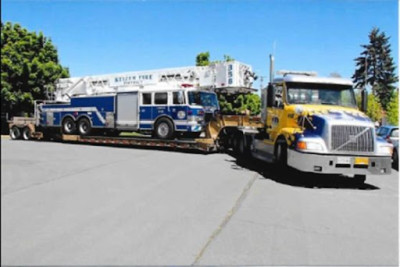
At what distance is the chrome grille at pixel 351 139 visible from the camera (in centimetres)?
868

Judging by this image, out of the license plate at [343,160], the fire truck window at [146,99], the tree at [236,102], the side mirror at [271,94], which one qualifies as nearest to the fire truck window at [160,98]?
the fire truck window at [146,99]

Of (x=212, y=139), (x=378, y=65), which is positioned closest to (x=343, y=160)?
(x=212, y=139)

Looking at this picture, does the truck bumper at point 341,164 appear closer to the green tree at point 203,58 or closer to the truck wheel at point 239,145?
the truck wheel at point 239,145

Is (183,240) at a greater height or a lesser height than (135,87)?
lesser

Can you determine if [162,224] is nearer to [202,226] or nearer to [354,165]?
[202,226]

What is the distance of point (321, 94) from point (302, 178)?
7.47 ft

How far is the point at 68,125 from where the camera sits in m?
18.8

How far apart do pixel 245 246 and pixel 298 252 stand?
59 centimetres

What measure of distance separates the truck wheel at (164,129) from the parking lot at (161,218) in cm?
738

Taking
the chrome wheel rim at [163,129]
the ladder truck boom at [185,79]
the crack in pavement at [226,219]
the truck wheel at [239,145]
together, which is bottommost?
the crack in pavement at [226,219]

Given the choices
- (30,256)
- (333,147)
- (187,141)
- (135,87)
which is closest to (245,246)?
(30,256)

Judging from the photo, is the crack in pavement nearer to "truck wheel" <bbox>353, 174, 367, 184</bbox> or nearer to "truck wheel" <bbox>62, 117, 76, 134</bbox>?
"truck wheel" <bbox>353, 174, 367, 184</bbox>

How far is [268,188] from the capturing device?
27.3 feet

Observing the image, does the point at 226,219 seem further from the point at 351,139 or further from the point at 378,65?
the point at 378,65
